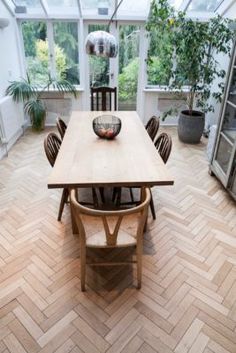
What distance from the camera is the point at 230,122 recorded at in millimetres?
2984

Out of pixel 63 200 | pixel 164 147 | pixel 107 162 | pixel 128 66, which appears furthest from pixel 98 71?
pixel 107 162

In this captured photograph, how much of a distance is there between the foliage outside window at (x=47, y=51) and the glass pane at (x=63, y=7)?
210 mm

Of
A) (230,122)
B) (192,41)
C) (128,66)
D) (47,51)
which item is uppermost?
(192,41)

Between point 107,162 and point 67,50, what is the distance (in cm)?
364

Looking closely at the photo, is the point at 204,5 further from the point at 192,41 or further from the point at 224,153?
the point at 224,153

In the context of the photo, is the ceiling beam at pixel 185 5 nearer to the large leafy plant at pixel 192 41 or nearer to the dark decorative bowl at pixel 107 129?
the large leafy plant at pixel 192 41

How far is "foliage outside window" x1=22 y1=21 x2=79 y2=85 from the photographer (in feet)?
14.9

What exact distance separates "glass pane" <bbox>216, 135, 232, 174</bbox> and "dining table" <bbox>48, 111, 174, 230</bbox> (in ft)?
3.49

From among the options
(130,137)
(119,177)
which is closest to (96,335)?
(119,177)

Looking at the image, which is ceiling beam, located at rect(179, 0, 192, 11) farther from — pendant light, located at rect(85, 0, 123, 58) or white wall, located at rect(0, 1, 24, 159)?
pendant light, located at rect(85, 0, 123, 58)

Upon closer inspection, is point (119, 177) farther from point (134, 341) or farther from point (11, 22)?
point (11, 22)

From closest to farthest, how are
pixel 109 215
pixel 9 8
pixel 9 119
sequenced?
pixel 109 215 < pixel 9 119 < pixel 9 8

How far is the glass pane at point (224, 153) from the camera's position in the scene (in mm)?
2932

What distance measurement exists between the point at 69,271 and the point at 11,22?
433cm
